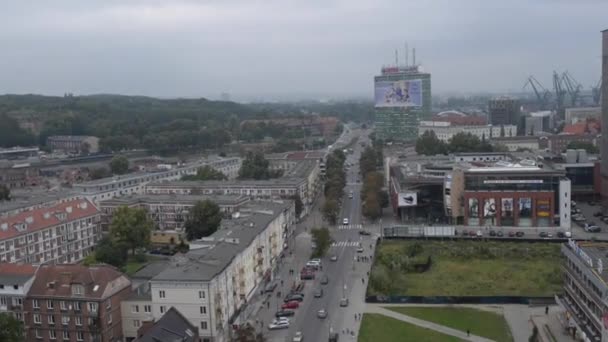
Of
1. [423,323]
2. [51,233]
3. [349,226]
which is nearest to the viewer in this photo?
[423,323]

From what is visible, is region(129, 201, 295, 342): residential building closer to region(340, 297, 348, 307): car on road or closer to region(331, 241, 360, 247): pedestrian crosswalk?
region(340, 297, 348, 307): car on road

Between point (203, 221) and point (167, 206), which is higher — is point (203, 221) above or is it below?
below

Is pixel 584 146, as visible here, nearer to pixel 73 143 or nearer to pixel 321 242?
pixel 321 242

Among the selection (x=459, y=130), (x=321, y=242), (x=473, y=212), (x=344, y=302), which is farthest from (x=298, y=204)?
(x=459, y=130)

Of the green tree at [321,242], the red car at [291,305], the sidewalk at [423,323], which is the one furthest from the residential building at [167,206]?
the sidewalk at [423,323]

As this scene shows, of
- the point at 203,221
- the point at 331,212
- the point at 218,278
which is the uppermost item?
the point at 218,278

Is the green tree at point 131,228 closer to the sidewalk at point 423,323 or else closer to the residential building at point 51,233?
the residential building at point 51,233

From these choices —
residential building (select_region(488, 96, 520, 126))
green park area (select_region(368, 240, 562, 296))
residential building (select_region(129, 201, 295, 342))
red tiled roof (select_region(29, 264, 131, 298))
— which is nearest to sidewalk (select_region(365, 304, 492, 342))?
green park area (select_region(368, 240, 562, 296))

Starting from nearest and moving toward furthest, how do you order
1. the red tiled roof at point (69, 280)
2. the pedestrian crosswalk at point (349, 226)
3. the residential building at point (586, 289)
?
the residential building at point (586, 289), the red tiled roof at point (69, 280), the pedestrian crosswalk at point (349, 226)
